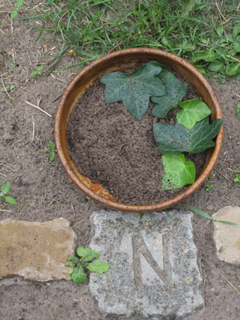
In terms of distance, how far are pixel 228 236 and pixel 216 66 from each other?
1.00m

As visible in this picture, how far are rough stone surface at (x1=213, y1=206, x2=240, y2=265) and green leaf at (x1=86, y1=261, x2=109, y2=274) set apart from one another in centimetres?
64

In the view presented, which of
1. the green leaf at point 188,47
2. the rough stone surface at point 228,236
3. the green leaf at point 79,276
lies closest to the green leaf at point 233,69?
the green leaf at point 188,47

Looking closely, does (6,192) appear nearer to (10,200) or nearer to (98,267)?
(10,200)

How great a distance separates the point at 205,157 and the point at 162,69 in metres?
0.53

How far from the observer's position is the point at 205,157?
69.3 inches

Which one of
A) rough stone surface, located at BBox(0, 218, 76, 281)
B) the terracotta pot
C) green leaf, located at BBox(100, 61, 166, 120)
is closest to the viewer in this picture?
the terracotta pot

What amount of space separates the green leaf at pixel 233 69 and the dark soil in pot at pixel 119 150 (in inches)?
12.0

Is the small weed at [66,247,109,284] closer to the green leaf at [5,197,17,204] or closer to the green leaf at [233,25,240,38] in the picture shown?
the green leaf at [5,197,17,204]

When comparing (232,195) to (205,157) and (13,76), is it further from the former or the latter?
(13,76)

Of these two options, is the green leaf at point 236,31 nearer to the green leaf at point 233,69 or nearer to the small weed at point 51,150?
the green leaf at point 233,69

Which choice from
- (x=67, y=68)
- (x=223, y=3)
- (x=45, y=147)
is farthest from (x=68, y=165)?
(x=223, y=3)

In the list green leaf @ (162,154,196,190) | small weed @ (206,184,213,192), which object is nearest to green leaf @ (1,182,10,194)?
green leaf @ (162,154,196,190)

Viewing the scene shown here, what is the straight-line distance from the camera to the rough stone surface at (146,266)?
1.75m

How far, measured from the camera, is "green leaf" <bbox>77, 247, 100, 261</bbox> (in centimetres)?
180
